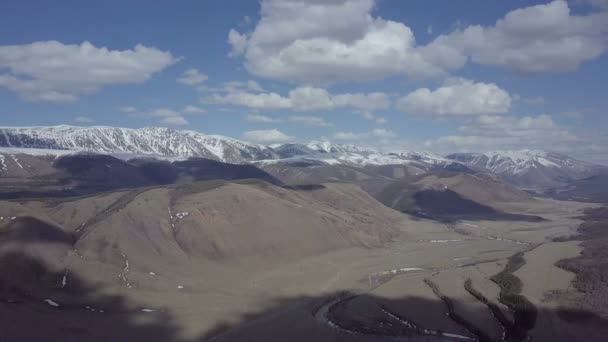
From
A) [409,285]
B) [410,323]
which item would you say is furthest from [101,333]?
[409,285]

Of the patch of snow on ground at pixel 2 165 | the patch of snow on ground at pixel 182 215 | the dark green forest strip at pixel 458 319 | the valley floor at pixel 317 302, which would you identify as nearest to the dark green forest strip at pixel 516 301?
the valley floor at pixel 317 302

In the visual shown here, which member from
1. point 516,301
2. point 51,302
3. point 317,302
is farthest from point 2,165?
point 516,301

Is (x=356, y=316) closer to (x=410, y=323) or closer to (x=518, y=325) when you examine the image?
(x=410, y=323)

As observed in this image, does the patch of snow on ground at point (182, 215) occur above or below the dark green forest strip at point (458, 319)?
above

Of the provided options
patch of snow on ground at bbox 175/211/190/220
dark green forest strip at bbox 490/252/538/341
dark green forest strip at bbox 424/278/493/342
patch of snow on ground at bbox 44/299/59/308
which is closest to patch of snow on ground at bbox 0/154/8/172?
patch of snow on ground at bbox 175/211/190/220

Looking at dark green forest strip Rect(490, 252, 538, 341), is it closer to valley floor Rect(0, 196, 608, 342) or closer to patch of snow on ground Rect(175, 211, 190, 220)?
valley floor Rect(0, 196, 608, 342)

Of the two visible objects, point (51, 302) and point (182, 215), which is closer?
point (51, 302)

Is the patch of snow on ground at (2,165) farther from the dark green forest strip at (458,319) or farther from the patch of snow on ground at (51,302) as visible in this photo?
the dark green forest strip at (458,319)

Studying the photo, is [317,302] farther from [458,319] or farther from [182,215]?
[182,215]

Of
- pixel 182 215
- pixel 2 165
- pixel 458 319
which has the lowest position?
pixel 458 319

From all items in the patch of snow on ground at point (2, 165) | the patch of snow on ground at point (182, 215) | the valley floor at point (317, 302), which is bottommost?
the valley floor at point (317, 302)
